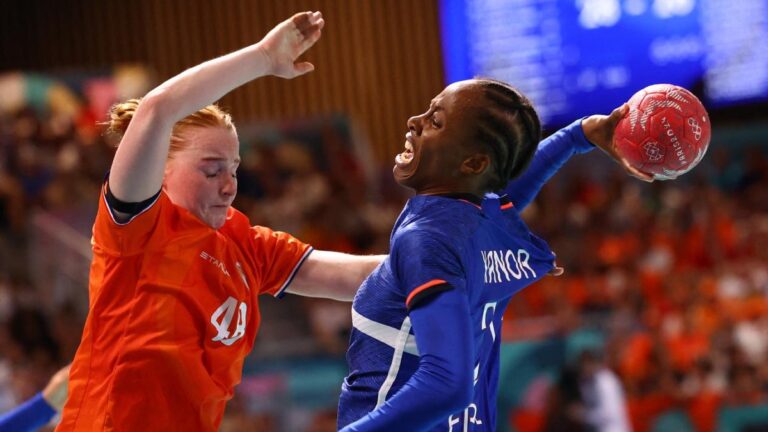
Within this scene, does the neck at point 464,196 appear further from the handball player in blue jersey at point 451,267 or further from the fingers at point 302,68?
the fingers at point 302,68

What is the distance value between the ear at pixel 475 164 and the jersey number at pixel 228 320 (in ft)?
2.39

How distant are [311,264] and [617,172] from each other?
779cm

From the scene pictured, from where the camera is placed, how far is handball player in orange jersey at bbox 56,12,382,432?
2.07 m

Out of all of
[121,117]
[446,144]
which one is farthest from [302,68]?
[121,117]

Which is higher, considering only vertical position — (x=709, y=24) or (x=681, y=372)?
(x=709, y=24)

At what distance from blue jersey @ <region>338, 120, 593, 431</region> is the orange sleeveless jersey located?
1.25 ft

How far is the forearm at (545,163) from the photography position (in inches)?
104

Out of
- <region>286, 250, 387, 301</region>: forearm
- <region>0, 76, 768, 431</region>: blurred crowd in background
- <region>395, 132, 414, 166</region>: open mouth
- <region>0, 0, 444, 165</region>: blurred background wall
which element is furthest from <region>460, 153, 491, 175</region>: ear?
<region>0, 0, 444, 165</region>: blurred background wall

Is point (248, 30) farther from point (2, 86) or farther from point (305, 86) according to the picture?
point (2, 86)

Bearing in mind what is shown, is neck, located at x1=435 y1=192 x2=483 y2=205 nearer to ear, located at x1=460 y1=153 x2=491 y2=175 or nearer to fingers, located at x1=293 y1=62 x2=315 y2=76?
ear, located at x1=460 y1=153 x2=491 y2=175

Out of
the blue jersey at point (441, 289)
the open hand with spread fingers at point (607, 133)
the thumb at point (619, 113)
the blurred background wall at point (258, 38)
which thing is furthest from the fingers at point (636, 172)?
the blurred background wall at point (258, 38)

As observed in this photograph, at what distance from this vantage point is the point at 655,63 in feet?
31.2

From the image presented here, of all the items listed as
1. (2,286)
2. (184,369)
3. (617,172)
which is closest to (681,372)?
(617,172)

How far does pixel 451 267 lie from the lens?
6.22 feet
